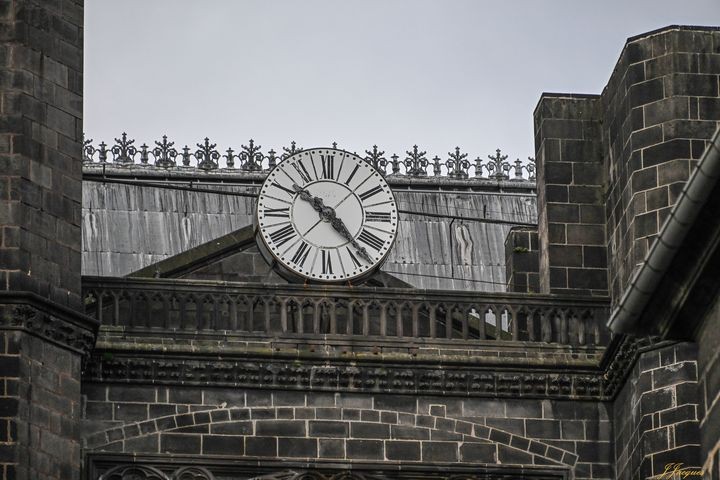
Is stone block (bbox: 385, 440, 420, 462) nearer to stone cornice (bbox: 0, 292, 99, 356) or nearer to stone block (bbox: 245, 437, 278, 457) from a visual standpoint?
stone block (bbox: 245, 437, 278, 457)

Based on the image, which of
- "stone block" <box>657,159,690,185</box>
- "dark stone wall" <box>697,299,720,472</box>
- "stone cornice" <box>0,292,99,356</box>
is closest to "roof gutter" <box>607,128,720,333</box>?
"dark stone wall" <box>697,299,720,472</box>

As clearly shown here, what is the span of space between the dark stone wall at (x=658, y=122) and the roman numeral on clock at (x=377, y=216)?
3.64m

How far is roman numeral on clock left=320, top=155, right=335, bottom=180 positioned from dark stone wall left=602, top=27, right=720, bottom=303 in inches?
174

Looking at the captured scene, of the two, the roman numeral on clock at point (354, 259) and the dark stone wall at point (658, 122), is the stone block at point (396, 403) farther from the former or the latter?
the dark stone wall at point (658, 122)

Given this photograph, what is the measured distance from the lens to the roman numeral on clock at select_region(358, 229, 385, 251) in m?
50.2

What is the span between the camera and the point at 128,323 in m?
48.7

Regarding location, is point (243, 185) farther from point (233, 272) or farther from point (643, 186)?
point (643, 186)

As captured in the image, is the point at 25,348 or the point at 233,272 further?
the point at 233,272

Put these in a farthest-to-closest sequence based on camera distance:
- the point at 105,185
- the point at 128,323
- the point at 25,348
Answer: the point at 105,185
the point at 128,323
the point at 25,348

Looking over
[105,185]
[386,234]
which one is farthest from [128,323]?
[105,185]

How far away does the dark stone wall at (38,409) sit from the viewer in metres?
44.9

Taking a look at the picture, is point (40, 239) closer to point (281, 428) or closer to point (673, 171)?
point (281, 428)

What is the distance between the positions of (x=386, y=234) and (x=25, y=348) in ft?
23.1

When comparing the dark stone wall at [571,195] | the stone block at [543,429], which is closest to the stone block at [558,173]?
the dark stone wall at [571,195]
